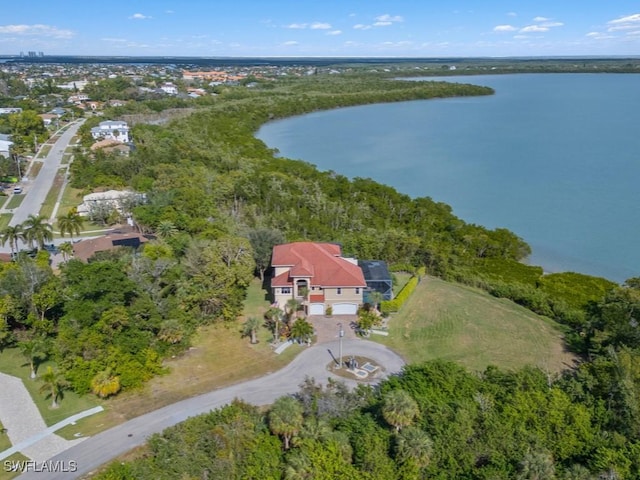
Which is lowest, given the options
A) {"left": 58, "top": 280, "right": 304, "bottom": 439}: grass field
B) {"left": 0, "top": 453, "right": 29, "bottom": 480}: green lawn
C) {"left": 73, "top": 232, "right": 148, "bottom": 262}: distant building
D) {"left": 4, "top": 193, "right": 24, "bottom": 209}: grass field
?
{"left": 4, "top": 193, "right": 24, "bottom": 209}: grass field

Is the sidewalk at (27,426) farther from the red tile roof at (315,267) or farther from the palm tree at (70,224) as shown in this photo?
the palm tree at (70,224)

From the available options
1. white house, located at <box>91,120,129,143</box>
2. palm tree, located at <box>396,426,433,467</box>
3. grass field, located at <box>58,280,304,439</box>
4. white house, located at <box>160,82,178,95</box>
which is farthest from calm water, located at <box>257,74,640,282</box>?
white house, located at <box>160,82,178,95</box>

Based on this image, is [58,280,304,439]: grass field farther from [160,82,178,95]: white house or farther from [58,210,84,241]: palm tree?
[160,82,178,95]: white house

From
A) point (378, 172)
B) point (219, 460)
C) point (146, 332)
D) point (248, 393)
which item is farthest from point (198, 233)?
point (378, 172)

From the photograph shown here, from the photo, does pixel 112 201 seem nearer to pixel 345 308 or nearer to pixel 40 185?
pixel 40 185

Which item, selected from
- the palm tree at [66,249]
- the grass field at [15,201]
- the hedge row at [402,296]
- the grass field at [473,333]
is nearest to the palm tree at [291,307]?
the grass field at [473,333]

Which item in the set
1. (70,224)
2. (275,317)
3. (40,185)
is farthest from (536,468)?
(40,185)
